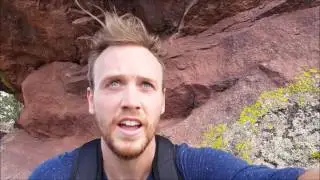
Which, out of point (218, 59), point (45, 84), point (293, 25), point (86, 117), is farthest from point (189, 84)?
point (45, 84)

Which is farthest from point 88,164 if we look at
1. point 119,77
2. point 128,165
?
point 119,77

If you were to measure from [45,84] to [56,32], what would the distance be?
38.8 inches

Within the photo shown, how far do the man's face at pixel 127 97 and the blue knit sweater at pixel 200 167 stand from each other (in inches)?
10.8

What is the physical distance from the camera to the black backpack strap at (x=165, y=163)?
2574mm

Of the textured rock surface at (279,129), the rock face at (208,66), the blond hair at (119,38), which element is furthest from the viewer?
the rock face at (208,66)

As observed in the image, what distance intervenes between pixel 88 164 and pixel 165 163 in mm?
499

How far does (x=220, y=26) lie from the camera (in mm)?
6348

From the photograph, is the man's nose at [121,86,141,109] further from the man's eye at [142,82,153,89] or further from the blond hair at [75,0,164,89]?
the blond hair at [75,0,164,89]

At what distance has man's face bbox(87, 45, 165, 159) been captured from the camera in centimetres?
262

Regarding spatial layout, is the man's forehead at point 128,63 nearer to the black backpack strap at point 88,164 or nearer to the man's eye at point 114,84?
the man's eye at point 114,84

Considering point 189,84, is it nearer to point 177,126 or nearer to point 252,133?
point 177,126

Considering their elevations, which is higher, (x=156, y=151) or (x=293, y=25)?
(x=293, y=25)

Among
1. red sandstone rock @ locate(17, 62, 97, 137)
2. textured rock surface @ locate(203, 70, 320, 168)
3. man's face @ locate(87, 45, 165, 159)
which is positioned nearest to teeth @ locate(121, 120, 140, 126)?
man's face @ locate(87, 45, 165, 159)

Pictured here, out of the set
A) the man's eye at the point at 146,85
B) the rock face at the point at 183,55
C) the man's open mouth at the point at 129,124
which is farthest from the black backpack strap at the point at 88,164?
the rock face at the point at 183,55
